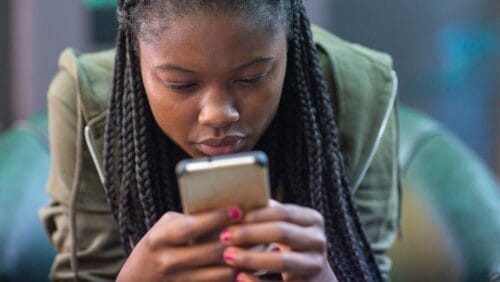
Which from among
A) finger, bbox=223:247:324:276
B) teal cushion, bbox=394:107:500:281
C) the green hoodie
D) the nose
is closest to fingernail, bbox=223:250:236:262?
finger, bbox=223:247:324:276

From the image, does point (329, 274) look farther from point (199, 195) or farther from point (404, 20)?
point (404, 20)

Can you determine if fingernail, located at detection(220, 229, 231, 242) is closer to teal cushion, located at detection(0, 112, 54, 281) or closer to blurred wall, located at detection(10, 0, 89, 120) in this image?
teal cushion, located at detection(0, 112, 54, 281)

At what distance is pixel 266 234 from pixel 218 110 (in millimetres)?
158

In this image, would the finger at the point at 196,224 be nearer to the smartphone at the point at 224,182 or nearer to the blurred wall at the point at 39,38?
the smartphone at the point at 224,182

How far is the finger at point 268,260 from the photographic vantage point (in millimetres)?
817

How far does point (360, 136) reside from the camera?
1185 mm

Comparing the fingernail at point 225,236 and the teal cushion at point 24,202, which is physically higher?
the fingernail at point 225,236

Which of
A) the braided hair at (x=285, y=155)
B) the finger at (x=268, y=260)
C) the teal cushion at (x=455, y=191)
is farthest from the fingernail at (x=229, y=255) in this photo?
the teal cushion at (x=455, y=191)

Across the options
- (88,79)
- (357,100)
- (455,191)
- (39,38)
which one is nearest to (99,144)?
(88,79)

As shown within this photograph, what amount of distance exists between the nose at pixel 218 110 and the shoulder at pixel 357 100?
0.30 m

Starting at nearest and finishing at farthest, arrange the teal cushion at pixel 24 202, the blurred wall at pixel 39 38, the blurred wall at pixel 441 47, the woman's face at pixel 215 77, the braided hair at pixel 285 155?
the woman's face at pixel 215 77
the braided hair at pixel 285 155
the teal cushion at pixel 24 202
the blurred wall at pixel 39 38
the blurred wall at pixel 441 47

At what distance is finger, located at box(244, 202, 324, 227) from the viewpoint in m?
0.82

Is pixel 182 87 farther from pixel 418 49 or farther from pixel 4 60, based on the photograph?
pixel 418 49

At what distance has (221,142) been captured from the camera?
0.94 m
